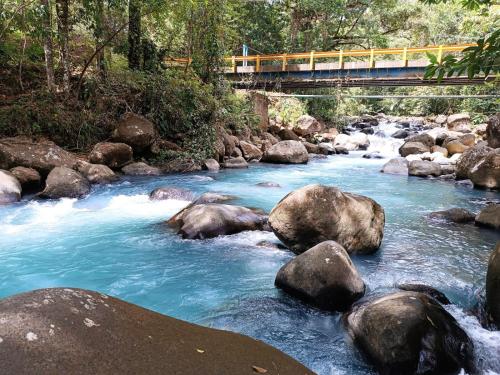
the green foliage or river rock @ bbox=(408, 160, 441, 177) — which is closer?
river rock @ bbox=(408, 160, 441, 177)

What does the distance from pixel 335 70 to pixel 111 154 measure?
12173mm

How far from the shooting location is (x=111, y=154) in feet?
31.2

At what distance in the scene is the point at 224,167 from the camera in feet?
39.0

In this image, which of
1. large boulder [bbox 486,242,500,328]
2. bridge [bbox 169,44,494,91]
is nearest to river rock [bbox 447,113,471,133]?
bridge [bbox 169,44,494,91]

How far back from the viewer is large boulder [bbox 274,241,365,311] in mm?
3582

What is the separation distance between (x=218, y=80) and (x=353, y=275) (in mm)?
11031

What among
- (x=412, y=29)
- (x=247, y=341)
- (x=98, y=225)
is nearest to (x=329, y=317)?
(x=247, y=341)

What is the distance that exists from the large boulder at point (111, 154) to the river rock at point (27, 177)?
5.16ft

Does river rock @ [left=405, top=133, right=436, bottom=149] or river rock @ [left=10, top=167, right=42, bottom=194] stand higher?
river rock @ [left=405, top=133, right=436, bottom=149]

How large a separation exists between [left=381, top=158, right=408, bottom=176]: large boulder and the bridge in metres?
4.57

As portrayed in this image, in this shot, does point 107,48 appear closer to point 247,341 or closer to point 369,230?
point 369,230

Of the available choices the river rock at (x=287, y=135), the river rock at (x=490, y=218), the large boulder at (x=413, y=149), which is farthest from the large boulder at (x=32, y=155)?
the large boulder at (x=413, y=149)

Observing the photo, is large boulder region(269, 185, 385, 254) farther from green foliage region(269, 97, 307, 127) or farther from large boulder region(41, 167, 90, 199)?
green foliage region(269, 97, 307, 127)

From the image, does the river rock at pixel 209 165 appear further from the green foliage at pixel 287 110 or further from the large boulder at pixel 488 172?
the green foliage at pixel 287 110
